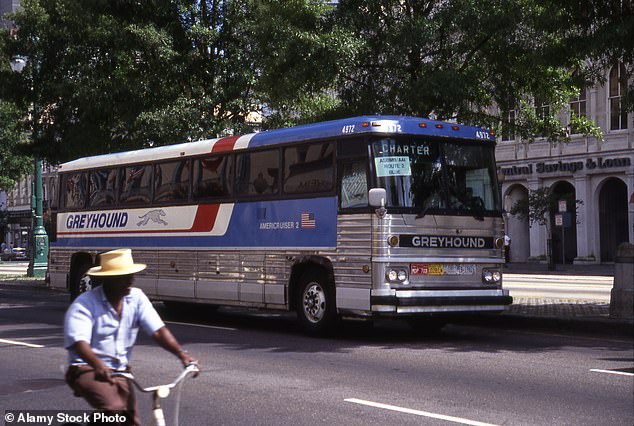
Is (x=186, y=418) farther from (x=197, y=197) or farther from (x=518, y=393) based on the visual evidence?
(x=197, y=197)

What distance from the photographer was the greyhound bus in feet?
44.9

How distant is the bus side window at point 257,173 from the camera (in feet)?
51.1

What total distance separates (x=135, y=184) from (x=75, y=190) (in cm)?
254

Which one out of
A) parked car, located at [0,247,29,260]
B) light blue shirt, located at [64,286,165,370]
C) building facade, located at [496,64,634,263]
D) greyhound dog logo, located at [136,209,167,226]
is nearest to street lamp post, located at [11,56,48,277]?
greyhound dog logo, located at [136,209,167,226]

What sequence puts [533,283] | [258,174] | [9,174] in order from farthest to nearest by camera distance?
[9,174]
[533,283]
[258,174]

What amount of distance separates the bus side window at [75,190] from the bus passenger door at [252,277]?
18.9 feet

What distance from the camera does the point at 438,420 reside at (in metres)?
7.72

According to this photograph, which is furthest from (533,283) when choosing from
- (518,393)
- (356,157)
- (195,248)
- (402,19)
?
(518,393)

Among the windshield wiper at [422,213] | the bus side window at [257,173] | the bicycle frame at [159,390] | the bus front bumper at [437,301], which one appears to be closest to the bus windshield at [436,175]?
the windshield wiper at [422,213]

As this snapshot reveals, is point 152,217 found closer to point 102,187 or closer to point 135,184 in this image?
point 135,184

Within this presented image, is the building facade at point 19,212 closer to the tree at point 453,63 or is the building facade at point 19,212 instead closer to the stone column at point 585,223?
the stone column at point 585,223

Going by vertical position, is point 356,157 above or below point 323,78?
below

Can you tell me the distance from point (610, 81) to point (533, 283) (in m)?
17.9

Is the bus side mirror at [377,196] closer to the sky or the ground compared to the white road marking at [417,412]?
closer to the sky
